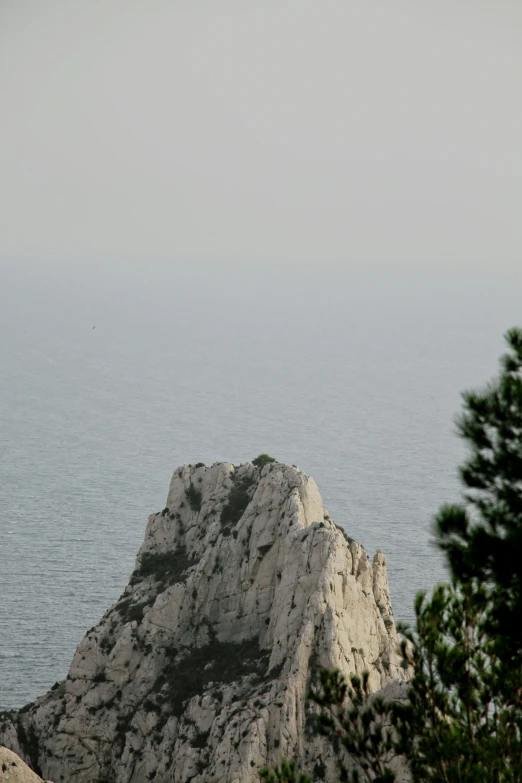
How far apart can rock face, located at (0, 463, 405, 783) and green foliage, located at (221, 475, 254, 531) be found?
89 mm

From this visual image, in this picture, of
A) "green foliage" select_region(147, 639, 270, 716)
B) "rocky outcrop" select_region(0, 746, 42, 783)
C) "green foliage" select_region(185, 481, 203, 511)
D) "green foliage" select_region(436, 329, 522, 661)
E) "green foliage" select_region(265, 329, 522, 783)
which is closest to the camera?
"green foliage" select_region(436, 329, 522, 661)

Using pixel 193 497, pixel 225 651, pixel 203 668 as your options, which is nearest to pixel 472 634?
pixel 203 668

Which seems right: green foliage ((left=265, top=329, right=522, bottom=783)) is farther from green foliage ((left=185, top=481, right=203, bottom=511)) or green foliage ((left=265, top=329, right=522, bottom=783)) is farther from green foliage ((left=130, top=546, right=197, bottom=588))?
green foliage ((left=185, top=481, right=203, bottom=511))

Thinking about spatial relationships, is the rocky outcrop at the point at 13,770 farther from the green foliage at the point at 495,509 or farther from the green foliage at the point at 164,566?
the green foliage at the point at 495,509

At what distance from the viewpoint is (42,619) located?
110000 mm

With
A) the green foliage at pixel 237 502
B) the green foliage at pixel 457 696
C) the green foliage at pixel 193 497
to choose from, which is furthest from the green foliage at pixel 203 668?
the green foliage at pixel 457 696

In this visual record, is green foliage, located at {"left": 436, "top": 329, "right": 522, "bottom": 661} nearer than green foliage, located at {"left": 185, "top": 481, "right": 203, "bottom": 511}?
Yes

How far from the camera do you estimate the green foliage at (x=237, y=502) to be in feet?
222

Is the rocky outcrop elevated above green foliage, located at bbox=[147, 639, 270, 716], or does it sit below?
below

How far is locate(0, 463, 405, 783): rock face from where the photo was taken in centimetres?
5659

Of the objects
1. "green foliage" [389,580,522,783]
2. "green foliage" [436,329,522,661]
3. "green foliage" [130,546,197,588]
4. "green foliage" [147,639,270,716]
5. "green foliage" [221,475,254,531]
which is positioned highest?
"green foliage" [221,475,254,531]

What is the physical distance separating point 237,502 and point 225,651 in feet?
32.0

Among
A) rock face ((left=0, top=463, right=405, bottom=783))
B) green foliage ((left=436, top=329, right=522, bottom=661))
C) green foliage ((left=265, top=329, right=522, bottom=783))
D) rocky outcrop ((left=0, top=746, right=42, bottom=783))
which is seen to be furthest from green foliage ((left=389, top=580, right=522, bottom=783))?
rocky outcrop ((left=0, top=746, right=42, bottom=783))

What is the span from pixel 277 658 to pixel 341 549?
6675 mm
